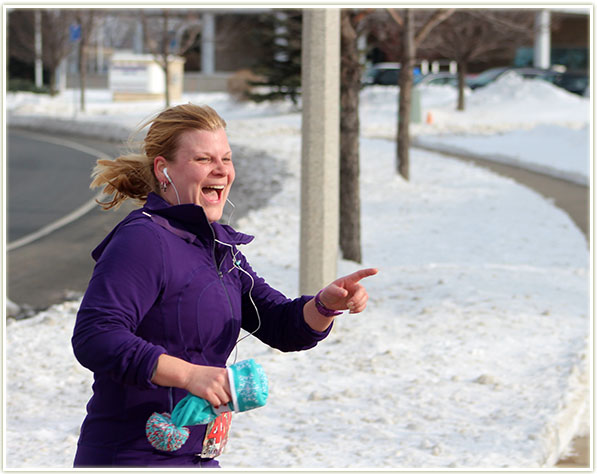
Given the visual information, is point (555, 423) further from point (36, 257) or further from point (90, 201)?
point (90, 201)

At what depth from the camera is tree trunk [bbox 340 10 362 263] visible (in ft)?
34.4

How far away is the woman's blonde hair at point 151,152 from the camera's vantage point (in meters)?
→ 2.81

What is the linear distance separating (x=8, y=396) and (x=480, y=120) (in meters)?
29.6

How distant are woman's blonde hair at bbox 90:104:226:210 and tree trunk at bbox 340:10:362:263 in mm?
7484

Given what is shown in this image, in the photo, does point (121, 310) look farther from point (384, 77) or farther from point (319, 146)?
point (384, 77)

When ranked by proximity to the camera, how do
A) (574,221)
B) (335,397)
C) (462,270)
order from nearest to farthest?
(335,397) → (462,270) → (574,221)

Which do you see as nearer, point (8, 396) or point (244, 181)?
point (8, 396)

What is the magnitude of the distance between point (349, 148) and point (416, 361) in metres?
4.01

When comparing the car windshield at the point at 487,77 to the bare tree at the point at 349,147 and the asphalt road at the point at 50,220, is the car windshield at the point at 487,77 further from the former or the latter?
the bare tree at the point at 349,147

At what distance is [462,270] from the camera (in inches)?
402

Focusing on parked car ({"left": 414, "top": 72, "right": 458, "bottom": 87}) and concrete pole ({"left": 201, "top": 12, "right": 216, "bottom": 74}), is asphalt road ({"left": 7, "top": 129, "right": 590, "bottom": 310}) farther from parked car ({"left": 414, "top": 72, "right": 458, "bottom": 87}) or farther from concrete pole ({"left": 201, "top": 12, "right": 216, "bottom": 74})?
concrete pole ({"left": 201, "top": 12, "right": 216, "bottom": 74})

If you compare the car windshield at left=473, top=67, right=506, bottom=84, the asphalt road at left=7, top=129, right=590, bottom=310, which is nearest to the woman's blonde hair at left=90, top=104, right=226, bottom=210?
the asphalt road at left=7, top=129, right=590, bottom=310

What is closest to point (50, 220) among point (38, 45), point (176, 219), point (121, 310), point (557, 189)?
point (557, 189)

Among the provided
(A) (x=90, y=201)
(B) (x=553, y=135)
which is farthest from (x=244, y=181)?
(B) (x=553, y=135)
